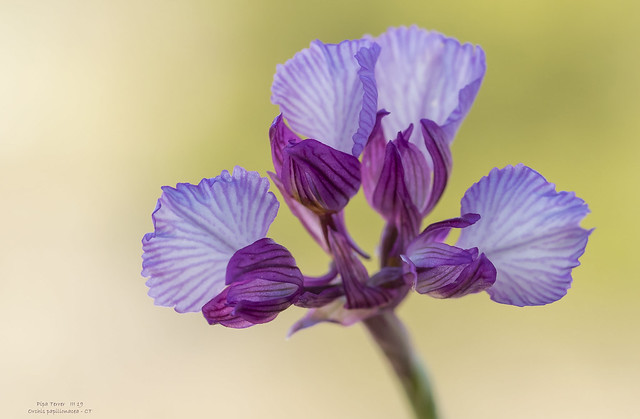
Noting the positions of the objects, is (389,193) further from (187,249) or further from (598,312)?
(598,312)

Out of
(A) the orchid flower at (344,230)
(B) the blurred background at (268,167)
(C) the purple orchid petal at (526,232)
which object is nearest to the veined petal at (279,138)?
(A) the orchid flower at (344,230)

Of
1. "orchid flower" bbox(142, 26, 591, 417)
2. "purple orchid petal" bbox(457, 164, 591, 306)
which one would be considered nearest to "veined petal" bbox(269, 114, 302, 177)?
"orchid flower" bbox(142, 26, 591, 417)

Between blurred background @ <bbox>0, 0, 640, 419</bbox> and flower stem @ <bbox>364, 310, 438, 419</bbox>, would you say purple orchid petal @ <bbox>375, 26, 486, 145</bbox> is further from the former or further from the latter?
blurred background @ <bbox>0, 0, 640, 419</bbox>

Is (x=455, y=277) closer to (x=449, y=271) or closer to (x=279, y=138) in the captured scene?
(x=449, y=271)

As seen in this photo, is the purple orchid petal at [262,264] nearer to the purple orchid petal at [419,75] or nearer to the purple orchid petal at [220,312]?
the purple orchid petal at [220,312]

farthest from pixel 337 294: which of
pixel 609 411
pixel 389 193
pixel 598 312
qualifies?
pixel 598 312

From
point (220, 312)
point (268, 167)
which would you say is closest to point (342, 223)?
point (220, 312)
